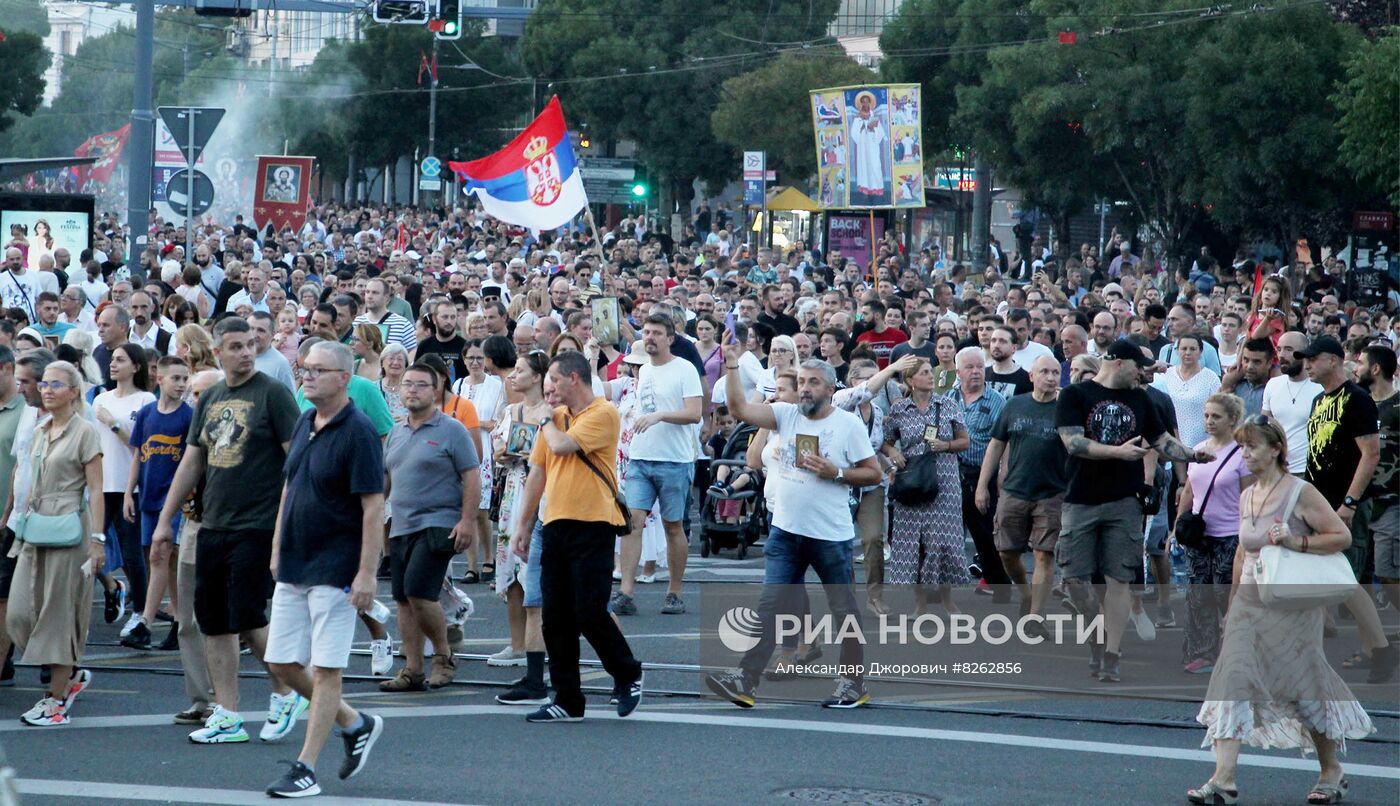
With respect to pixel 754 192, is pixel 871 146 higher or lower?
lower

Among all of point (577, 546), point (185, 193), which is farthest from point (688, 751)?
point (185, 193)

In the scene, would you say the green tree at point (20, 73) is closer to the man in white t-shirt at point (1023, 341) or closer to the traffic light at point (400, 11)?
the traffic light at point (400, 11)

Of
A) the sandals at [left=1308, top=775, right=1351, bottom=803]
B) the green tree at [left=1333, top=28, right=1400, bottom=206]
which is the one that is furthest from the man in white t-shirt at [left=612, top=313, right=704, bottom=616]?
the green tree at [left=1333, top=28, right=1400, bottom=206]

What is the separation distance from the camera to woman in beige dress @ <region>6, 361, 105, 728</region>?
28.5 feet

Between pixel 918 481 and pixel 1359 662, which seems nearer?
pixel 1359 662

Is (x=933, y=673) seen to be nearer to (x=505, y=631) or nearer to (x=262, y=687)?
(x=505, y=631)

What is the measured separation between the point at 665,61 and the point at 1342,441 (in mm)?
59150

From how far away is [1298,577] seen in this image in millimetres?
7738

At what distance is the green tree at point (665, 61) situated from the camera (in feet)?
220

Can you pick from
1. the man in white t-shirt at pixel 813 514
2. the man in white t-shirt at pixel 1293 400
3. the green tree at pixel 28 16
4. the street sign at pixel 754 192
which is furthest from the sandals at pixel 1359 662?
the green tree at pixel 28 16

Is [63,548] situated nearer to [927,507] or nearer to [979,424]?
[927,507]

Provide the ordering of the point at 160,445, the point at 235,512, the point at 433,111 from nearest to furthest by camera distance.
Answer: the point at 235,512, the point at 160,445, the point at 433,111

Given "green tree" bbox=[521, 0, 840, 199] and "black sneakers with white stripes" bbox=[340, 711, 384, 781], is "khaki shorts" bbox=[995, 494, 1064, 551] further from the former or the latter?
"green tree" bbox=[521, 0, 840, 199]

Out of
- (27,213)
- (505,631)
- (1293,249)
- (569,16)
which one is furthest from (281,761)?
(569,16)
